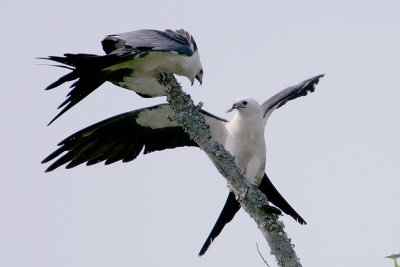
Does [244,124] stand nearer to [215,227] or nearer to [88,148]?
[215,227]

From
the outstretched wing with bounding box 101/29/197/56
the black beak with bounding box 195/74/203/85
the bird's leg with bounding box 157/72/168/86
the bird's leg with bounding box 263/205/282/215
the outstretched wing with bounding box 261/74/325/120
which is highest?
the outstretched wing with bounding box 261/74/325/120

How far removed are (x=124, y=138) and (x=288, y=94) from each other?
1.62m

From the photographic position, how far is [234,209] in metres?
7.29

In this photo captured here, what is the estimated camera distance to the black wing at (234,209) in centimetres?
719

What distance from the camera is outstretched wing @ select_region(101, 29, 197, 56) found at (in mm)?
6043

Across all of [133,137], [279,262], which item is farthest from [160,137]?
[279,262]

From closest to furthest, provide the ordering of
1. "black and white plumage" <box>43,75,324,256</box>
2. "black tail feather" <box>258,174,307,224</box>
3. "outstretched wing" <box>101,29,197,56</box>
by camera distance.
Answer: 1. "outstretched wing" <box>101,29,197,56</box>
2. "black and white plumage" <box>43,75,324,256</box>
3. "black tail feather" <box>258,174,307,224</box>

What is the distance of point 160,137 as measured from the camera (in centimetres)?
761

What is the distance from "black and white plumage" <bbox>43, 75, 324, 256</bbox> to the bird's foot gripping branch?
1.35 m

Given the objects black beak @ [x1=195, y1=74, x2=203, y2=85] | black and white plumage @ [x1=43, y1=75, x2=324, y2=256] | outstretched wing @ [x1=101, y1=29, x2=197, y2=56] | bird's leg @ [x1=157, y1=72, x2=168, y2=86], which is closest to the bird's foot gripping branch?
bird's leg @ [x1=157, y1=72, x2=168, y2=86]

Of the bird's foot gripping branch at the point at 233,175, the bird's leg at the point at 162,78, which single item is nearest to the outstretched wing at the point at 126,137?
the bird's leg at the point at 162,78

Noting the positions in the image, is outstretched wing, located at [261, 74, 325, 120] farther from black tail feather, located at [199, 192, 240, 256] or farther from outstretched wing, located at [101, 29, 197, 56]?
outstretched wing, located at [101, 29, 197, 56]

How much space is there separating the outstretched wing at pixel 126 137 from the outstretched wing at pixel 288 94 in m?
0.46

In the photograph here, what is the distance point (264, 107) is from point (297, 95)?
0.47 meters
